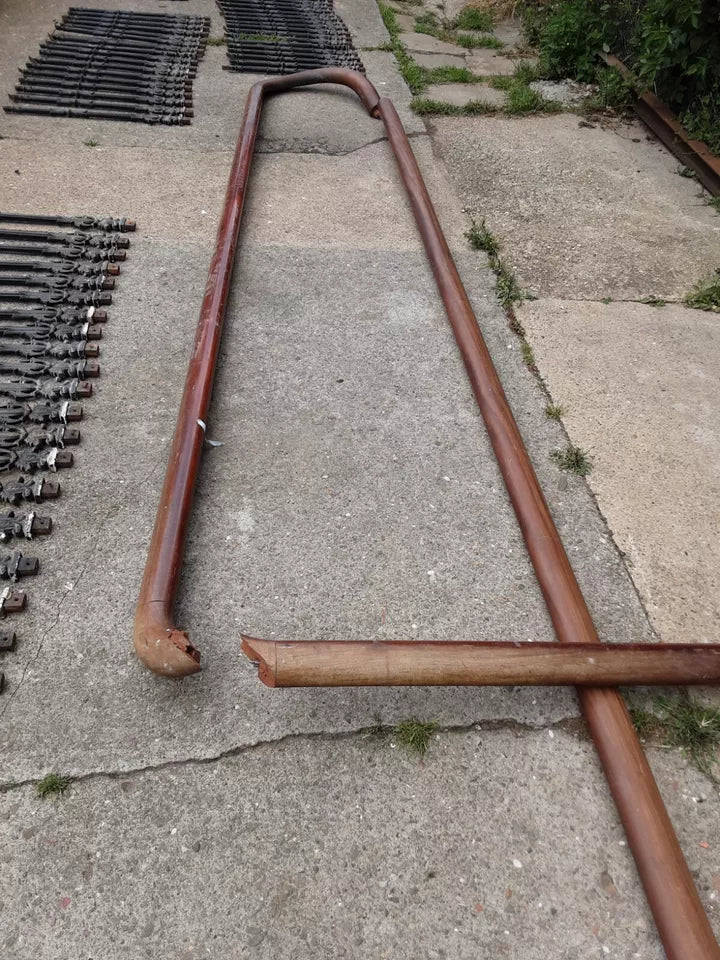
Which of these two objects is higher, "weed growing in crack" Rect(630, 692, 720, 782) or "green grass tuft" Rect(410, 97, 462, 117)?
"green grass tuft" Rect(410, 97, 462, 117)

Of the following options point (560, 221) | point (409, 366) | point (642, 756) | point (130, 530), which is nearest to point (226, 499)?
point (130, 530)

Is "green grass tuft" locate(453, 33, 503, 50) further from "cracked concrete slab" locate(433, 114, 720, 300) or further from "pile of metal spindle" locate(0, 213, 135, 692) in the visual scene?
"pile of metal spindle" locate(0, 213, 135, 692)

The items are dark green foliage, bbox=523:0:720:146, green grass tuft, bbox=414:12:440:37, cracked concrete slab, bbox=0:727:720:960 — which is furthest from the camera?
green grass tuft, bbox=414:12:440:37

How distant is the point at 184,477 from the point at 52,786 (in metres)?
1.16

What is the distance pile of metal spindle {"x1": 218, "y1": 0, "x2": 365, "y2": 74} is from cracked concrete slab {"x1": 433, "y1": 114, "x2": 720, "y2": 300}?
5.71ft

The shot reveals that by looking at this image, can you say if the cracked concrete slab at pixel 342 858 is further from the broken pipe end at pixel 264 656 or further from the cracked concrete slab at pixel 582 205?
the cracked concrete slab at pixel 582 205

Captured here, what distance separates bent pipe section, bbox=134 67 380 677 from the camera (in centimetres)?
218

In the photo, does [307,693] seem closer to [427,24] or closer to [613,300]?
[613,300]

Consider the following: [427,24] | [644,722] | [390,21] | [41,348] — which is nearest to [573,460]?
[644,722]

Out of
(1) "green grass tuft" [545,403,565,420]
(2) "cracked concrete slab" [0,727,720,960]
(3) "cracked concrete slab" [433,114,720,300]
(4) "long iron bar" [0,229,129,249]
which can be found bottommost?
(2) "cracked concrete slab" [0,727,720,960]

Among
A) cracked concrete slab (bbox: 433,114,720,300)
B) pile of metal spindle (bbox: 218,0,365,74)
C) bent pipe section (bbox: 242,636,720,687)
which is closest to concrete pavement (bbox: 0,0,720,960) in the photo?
bent pipe section (bbox: 242,636,720,687)

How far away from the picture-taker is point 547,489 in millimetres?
3109

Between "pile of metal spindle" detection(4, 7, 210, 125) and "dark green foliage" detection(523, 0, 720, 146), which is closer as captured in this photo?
"dark green foliage" detection(523, 0, 720, 146)

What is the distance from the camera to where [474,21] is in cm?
804
